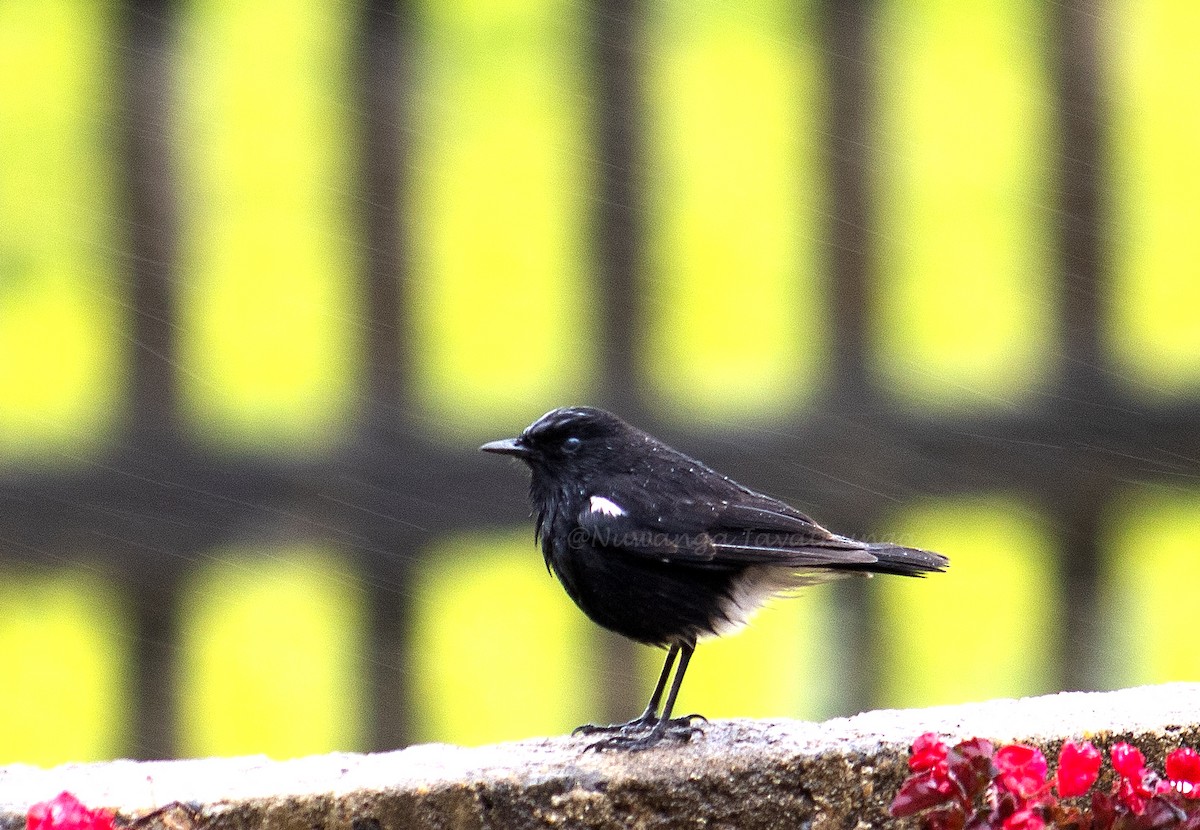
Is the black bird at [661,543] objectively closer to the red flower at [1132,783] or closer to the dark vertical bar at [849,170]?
the dark vertical bar at [849,170]

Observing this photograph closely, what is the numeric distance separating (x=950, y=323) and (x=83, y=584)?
→ 2132 millimetres

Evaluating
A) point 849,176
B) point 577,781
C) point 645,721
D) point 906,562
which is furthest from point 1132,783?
point 849,176

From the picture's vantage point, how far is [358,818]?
220 cm

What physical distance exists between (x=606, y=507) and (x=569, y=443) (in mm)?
182

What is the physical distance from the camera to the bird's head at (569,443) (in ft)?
10.2

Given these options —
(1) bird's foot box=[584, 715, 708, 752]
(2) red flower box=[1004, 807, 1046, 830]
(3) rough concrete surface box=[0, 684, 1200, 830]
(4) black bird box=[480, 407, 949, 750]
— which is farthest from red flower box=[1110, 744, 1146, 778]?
(4) black bird box=[480, 407, 949, 750]

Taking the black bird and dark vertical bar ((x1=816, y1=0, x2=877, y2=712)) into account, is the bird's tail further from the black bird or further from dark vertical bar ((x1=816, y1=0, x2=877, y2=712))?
dark vertical bar ((x1=816, y1=0, x2=877, y2=712))

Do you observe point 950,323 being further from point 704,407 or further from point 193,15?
point 193,15

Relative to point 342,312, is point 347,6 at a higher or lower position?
higher

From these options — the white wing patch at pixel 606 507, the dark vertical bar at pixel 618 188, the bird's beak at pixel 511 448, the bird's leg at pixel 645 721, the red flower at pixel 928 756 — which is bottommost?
the bird's leg at pixel 645 721

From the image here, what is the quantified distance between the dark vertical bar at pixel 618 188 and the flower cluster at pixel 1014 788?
1810 mm

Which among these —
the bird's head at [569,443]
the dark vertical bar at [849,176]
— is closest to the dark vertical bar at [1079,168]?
the dark vertical bar at [849,176]

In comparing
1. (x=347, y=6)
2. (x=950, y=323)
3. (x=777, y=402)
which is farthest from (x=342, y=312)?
(x=950, y=323)

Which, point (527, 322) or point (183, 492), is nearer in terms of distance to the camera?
point (183, 492)
